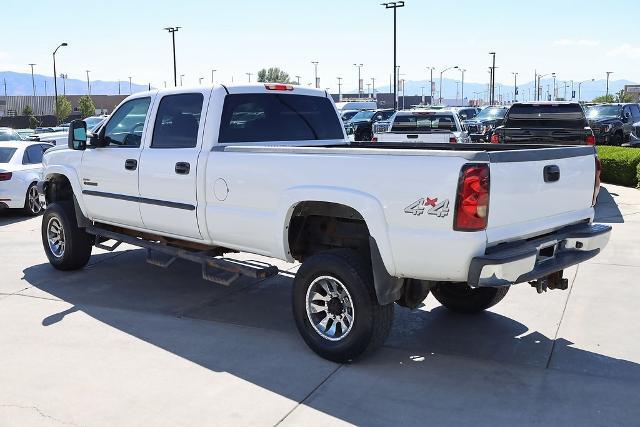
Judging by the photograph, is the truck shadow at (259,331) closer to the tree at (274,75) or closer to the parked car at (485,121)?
the parked car at (485,121)

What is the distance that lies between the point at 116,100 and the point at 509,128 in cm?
10109

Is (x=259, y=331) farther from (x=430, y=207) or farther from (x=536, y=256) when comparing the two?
(x=536, y=256)

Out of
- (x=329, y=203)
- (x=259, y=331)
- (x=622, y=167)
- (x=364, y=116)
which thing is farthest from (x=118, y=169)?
(x=364, y=116)

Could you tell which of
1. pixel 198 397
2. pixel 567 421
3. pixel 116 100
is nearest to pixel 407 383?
pixel 567 421

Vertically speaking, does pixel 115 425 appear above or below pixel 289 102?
below

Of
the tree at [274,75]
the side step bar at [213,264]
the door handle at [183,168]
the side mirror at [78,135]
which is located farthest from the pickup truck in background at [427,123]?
the tree at [274,75]

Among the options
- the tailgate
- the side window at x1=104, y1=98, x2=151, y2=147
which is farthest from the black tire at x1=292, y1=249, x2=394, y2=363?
the side window at x1=104, y1=98, x2=151, y2=147

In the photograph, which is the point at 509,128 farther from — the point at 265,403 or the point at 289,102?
the point at 265,403

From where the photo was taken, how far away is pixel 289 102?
673 centimetres

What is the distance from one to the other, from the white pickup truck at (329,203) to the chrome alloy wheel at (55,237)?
0.70m

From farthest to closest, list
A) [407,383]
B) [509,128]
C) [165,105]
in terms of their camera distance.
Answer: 1. [509,128]
2. [165,105]
3. [407,383]

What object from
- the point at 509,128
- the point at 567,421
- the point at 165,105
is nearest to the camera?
the point at 567,421

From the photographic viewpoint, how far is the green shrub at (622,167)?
1519cm

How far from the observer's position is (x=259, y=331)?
5.92 meters
